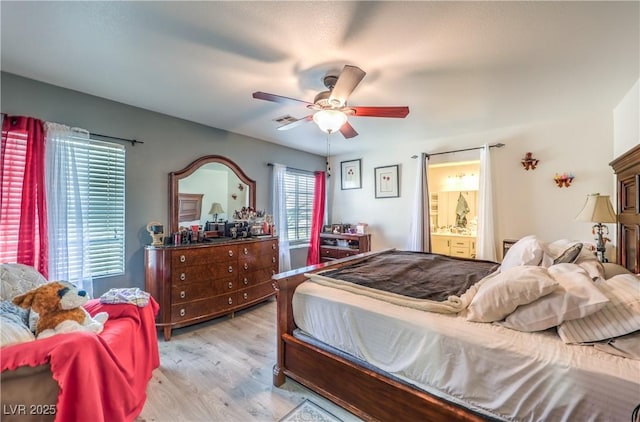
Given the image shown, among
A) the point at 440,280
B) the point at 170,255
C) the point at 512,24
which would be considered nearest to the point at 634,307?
the point at 440,280

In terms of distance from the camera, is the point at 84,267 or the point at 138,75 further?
the point at 84,267

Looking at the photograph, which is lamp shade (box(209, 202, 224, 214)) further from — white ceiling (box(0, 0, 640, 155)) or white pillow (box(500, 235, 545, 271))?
white pillow (box(500, 235, 545, 271))

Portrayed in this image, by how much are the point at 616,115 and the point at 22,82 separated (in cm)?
595

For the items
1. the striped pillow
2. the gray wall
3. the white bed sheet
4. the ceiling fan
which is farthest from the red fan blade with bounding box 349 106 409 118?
the gray wall

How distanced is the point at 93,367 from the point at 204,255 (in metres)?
1.71

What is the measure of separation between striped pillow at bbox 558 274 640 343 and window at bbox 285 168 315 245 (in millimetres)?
3853

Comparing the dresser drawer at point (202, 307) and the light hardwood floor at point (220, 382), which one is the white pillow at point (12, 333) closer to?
the light hardwood floor at point (220, 382)

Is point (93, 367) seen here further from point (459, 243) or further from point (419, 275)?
point (459, 243)

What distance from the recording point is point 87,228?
255 centimetres

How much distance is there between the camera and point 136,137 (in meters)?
2.94

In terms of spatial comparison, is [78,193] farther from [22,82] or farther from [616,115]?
[616,115]

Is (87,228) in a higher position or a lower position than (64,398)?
higher

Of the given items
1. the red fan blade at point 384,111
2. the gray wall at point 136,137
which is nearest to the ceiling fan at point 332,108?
the red fan blade at point 384,111

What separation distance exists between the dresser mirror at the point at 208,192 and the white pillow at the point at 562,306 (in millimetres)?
3364
